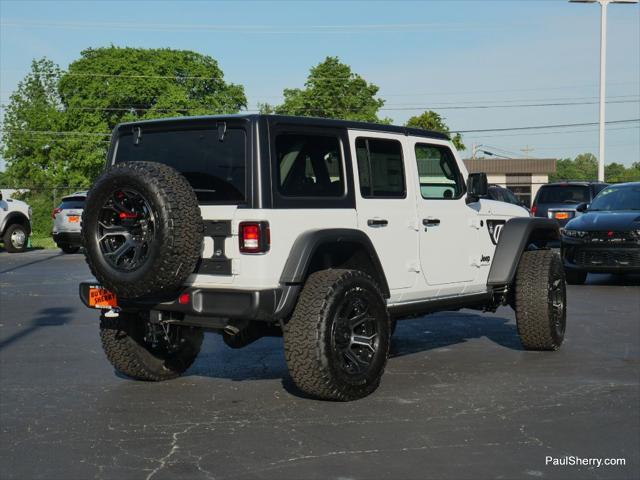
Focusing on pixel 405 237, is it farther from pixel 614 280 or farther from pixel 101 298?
pixel 614 280

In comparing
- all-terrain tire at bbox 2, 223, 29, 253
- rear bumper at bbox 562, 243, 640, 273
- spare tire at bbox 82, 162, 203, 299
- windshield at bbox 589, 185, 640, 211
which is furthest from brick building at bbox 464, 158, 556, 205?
spare tire at bbox 82, 162, 203, 299

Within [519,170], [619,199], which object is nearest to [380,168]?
[619,199]

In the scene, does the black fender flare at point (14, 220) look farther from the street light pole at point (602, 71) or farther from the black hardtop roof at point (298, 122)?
the street light pole at point (602, 71)

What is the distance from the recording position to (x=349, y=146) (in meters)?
6.80

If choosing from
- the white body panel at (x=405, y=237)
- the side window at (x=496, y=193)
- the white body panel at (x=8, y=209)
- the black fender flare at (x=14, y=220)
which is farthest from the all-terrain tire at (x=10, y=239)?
the white body panel at (x=405, y=237)

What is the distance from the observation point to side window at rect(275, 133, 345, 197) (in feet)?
20.7

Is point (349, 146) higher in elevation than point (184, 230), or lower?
higher

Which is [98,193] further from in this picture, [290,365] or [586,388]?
[586,388]

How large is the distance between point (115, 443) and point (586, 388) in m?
3.57

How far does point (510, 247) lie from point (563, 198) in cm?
1454

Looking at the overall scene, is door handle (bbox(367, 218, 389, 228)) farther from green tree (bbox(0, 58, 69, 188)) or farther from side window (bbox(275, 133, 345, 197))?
green tree (bbox(0, 58, 69, 188))

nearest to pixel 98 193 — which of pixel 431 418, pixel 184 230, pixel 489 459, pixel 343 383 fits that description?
pixel 184 230

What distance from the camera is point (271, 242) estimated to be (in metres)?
5.97

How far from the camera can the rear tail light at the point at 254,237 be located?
19.4 ft
